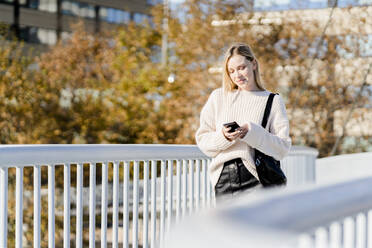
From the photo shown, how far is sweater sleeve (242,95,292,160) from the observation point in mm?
3145

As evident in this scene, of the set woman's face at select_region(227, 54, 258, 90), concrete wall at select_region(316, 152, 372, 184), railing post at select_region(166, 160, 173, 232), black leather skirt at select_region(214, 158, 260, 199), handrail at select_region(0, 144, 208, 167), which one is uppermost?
woman's face at select_region(227, 54, 258, 90)

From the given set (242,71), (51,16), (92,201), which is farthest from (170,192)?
(51,16)

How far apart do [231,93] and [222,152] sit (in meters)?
0.31

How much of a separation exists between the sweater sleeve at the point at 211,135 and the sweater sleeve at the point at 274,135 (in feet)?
0.43

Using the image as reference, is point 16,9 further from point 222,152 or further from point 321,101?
point 222,152

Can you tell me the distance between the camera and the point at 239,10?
50.5 feet

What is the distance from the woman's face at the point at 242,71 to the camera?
10.9ft

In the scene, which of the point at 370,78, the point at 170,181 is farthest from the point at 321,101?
the point at 170,181

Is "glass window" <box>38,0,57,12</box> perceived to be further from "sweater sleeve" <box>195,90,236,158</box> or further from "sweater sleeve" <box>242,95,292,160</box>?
"sweater sleeve" <box>242,95,292,160</box>

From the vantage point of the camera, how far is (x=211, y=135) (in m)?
3.32

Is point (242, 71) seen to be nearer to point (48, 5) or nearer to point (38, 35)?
point (38, 35)

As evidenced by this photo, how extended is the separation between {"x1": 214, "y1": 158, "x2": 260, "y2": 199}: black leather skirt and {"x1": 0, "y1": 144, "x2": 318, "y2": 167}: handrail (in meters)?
0.70

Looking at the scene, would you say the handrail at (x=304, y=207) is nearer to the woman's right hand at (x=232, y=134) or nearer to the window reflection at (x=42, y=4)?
the woman's right hand at (x=232, y=134)

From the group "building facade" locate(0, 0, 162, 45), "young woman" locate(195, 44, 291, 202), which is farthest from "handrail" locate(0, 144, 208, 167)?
"building facade" locate(0, 0, 162, 45)
